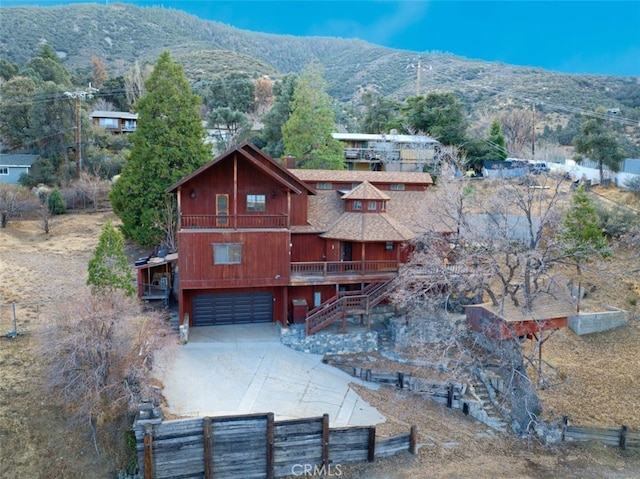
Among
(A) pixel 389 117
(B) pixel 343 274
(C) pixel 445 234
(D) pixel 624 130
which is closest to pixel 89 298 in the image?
(B) pixel 343 274

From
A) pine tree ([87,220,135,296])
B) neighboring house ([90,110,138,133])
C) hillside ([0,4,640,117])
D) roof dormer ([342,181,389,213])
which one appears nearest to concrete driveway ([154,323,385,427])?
pine tree ([87,220,135,296])

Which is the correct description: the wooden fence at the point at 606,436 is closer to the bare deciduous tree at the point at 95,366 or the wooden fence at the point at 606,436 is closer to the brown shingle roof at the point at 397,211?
the brown shingle roof at the point at 397,211

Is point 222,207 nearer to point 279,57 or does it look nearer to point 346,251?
point 346,251

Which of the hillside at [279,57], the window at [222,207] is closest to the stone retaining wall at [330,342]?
the window at [222,207]

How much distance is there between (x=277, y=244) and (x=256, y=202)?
7.41 feet

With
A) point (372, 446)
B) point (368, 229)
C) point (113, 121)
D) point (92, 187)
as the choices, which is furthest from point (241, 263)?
point (113, 121)

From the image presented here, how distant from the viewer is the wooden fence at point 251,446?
45.1ft

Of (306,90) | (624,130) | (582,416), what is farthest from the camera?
(624,130)

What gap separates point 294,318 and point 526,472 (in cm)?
1120

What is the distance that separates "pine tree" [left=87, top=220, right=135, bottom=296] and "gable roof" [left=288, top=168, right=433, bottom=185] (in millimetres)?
10023

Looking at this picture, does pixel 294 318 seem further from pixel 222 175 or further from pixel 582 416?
pixel 582 416

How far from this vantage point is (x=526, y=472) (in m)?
14.7

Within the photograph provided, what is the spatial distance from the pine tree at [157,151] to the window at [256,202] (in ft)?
28.0

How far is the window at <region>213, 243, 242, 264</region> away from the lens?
67.7 feet
